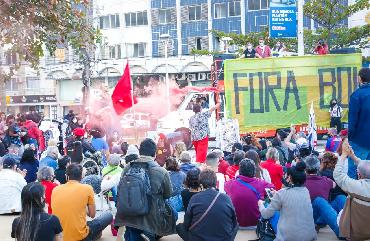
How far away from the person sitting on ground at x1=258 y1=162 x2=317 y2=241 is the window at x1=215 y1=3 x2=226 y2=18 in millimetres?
42779

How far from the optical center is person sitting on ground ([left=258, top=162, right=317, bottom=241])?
8656 mm

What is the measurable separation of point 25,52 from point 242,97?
556 cm

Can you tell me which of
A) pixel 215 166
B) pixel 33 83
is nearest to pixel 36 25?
pixel 215 166

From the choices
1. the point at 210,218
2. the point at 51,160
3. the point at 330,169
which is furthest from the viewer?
the point at 51,160

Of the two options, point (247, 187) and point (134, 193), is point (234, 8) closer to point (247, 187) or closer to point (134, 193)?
point (247, 187)

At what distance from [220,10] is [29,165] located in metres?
39.0

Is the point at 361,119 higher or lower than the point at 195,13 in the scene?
lower

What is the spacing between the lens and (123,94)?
1614 cm

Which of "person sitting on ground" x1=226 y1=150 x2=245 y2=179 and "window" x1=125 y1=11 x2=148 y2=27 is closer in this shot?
"person sitting on ground" x1=226 y1=150 x2=245 y2=179

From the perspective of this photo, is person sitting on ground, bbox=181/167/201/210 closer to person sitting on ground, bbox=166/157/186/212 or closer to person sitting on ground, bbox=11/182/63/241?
person sitting on ground, bbox=166/157/186/212

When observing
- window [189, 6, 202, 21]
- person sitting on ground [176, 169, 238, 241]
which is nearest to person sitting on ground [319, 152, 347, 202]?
person sitting on ground [176, 169, 238, 241]

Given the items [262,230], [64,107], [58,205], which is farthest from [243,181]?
[64,107]

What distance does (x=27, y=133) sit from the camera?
775 inches

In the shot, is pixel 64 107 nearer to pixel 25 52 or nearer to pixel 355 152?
pixel 25 52
